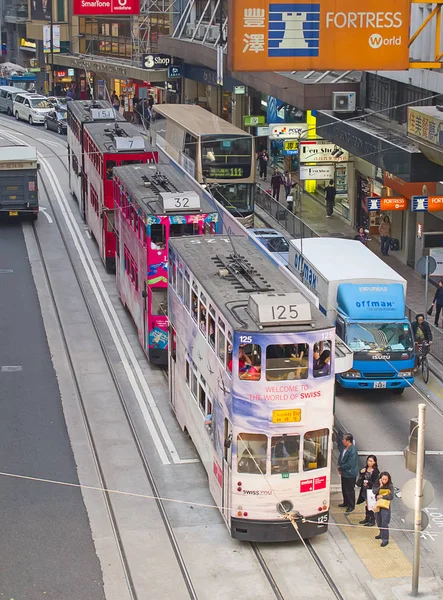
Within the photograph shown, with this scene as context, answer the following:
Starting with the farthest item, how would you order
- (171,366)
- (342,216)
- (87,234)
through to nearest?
1. (342,216)
2. (87,234)
3. (171,366)

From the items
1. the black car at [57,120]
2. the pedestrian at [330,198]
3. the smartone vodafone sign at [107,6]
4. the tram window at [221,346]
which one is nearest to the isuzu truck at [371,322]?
the tram window at [221,346]

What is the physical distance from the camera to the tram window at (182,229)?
2886 centimetres

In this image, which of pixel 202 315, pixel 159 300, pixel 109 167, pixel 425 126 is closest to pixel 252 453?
pixel 202 315

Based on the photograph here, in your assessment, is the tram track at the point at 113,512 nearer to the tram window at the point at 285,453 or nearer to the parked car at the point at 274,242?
the tram window at the point at 285,453

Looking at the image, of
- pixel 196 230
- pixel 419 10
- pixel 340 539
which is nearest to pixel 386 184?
pixel 419 10

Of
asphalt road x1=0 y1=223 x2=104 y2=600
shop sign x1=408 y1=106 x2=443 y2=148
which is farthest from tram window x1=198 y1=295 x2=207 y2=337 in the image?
shop sign x1=408 y1=106 x2=443 y2=148

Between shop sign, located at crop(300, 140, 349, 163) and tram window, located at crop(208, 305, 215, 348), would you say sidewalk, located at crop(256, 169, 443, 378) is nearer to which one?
shop sign, located at crop(300, 140, 349, 163)

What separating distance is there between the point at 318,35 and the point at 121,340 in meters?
15.3

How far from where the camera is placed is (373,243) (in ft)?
149

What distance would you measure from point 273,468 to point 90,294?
19.2 metres

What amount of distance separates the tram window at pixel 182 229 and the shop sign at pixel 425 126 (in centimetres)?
845

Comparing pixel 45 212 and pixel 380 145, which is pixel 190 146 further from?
pixel 380 145

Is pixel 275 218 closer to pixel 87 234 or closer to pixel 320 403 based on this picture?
pixel 87 234

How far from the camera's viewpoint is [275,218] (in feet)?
162
